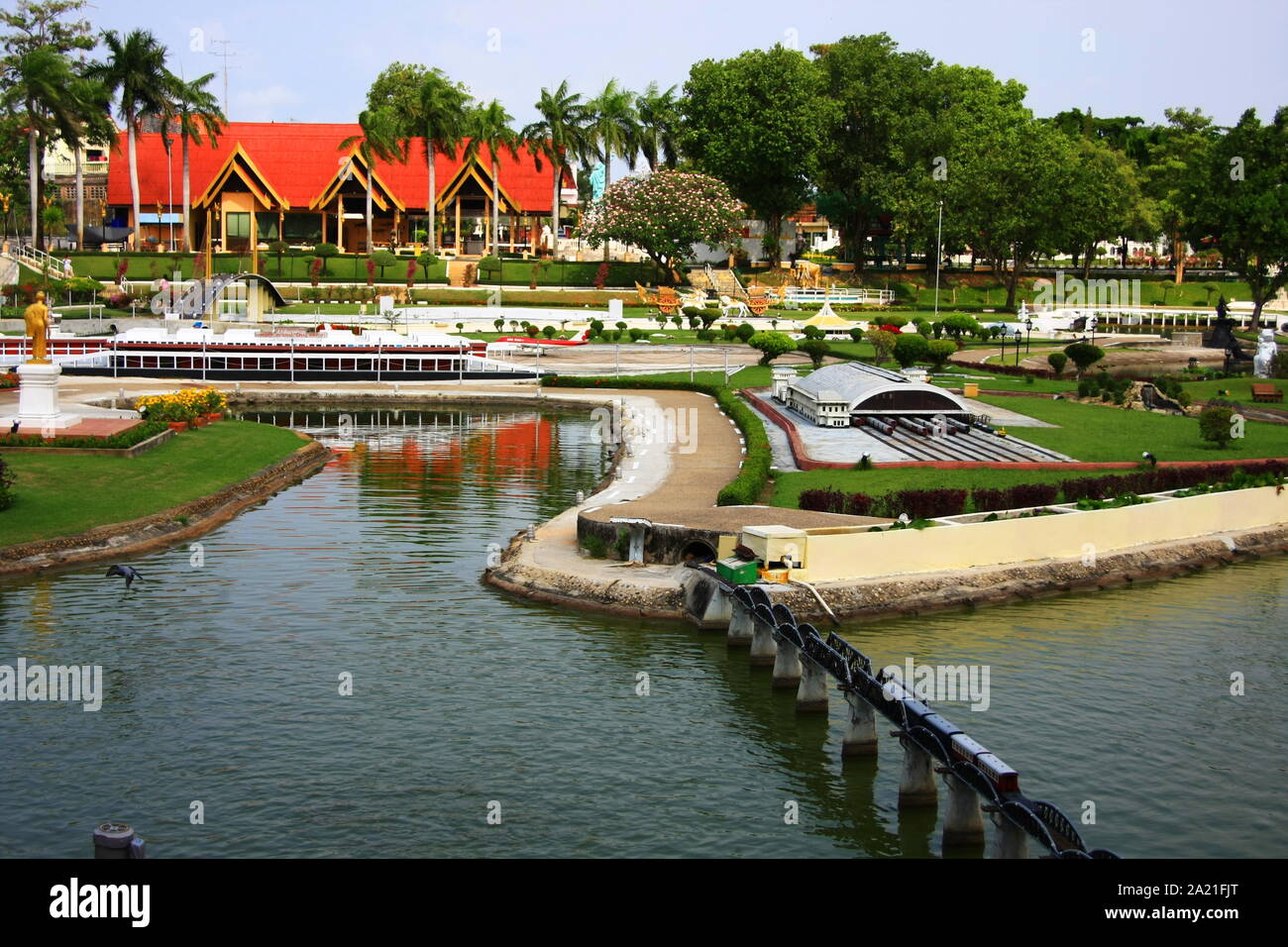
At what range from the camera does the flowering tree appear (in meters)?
101

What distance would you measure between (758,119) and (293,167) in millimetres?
36456

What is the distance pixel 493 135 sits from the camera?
4237 inches

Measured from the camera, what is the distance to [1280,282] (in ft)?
294

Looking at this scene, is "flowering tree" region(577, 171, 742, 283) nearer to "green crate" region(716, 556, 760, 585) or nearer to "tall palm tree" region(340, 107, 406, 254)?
"tall palm tree" region(340, 107, 406, 254)

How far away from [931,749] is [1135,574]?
16127mm

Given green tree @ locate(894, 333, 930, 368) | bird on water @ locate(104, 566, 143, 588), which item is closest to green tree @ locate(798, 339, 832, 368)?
green tree @ locate(894, 333, 930, 368)

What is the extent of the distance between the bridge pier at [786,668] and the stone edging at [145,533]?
1651 cm

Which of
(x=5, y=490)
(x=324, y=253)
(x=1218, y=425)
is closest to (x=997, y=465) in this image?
(x=1218, y=425)

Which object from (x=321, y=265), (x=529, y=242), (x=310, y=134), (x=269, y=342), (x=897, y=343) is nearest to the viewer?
(x=897, y=343)

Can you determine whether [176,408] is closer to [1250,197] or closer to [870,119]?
[1250,197]

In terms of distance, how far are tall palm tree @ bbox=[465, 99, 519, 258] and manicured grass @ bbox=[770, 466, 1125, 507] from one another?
74702mm
